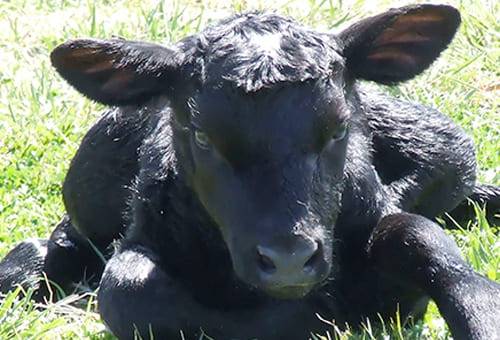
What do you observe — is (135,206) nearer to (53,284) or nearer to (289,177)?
(53,284)

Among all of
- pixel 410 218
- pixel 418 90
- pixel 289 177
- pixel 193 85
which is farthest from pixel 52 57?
pixel 418 90

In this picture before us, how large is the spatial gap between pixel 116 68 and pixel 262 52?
74cm

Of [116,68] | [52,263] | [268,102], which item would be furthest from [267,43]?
[52,263]

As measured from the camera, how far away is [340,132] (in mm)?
5879

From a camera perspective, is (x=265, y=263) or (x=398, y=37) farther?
(x=398, y=37)

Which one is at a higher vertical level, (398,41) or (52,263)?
(398,41)

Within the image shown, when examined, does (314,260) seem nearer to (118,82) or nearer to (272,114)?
(272,114)

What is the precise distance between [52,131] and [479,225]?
291cm

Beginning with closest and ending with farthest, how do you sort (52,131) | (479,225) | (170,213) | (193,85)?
1. (193,85)
2. (170,213)
3. (479,225)
4. (52,131)

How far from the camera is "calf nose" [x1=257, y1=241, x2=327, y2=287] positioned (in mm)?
5395

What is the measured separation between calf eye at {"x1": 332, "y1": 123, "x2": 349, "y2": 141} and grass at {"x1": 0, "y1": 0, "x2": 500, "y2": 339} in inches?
32.3

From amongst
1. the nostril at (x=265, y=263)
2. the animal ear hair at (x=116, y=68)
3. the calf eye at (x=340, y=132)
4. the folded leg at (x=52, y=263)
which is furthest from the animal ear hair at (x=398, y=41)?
the folded leg at (x=52, y=263)

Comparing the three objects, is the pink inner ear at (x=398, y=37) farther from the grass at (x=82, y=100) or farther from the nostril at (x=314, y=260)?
the nostril at (x=314, y=260)

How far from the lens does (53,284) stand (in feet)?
23.7
